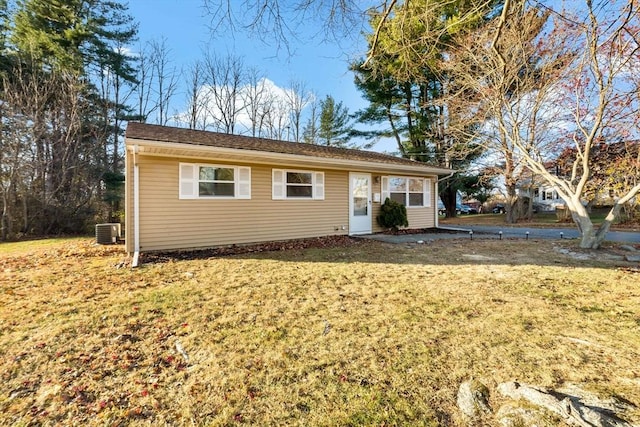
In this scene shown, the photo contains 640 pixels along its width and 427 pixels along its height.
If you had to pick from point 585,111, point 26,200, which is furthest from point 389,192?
point 26,200

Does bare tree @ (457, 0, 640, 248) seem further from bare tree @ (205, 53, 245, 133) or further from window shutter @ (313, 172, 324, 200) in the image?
A: bare tree @ (205, 53, 245, 133)

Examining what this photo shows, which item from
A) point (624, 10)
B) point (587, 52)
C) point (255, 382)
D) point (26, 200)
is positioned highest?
point (587, 52)

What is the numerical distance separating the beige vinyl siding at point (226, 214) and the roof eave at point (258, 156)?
0.36 metres

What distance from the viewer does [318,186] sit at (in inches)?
381

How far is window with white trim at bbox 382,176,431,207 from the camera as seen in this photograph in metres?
11.2

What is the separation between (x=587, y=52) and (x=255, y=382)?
945 centimetres

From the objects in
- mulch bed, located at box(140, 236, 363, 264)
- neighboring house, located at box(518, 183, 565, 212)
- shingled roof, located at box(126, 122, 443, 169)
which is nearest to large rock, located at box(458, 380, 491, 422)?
mulch bed, located at box(140, 236, 363, 264)

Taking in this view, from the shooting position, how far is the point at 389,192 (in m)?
11.3

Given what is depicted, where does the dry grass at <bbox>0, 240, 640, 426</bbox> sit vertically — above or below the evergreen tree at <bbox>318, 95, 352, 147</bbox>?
Answer: below

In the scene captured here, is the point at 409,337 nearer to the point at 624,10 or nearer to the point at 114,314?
the point at 114,314

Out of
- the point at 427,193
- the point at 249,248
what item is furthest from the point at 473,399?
the point at 427,193

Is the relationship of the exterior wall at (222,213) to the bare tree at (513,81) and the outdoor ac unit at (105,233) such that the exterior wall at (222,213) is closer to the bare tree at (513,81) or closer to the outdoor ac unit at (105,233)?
the outdoor ac unit at (105,233)

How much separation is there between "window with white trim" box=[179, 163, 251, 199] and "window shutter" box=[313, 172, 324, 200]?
225 cm

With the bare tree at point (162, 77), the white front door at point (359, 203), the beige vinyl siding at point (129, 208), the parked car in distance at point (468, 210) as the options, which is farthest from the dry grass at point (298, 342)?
the parked car in distance at point (468, 210)
